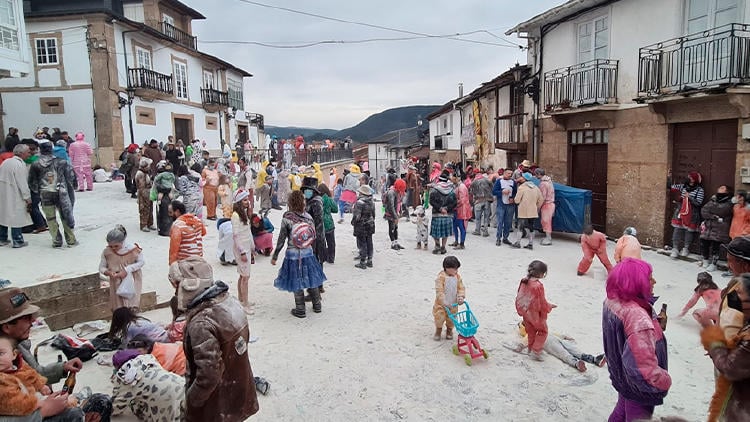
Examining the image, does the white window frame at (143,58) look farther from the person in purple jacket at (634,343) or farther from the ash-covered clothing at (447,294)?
the person in purple jacket at (634,343)

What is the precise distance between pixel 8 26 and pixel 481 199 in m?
14.2

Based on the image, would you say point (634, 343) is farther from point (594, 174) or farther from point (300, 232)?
point (594, 174)

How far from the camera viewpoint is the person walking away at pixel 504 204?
11234mm

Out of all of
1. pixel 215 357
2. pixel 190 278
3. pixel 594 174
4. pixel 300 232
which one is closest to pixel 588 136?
pixel 594 174

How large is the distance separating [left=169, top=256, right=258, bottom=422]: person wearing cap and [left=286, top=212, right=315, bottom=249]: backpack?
9.95ft

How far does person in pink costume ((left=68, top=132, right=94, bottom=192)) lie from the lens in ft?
46.1

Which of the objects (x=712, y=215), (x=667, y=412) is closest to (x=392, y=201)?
(x=712, y=215)

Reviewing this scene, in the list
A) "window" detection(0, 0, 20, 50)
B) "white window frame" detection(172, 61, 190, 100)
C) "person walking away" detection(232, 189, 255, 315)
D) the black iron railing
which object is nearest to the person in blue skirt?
"person walking away" detection(232, 189, 255, 315)

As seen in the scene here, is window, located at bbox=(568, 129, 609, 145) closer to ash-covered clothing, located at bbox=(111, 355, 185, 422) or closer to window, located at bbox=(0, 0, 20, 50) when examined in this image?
ash-covered clothing, located at bbox=(111, 355, 185, 422)

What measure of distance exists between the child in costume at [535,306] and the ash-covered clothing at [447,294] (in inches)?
27.6

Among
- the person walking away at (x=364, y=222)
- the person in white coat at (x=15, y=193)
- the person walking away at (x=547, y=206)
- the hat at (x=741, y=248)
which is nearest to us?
the hat at (x=741, y=248)

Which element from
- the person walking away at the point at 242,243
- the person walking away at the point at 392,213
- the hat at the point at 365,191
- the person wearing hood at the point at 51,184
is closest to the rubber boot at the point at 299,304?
the person walking away at the point at 242,243

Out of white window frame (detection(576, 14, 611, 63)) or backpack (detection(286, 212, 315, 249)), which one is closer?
backpack (detection(286, 212, 315, 249))

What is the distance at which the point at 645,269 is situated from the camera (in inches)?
119
